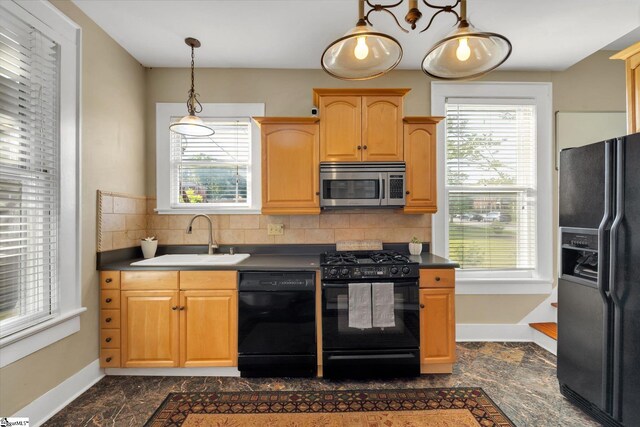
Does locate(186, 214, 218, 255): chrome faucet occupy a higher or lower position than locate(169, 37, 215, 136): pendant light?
lower

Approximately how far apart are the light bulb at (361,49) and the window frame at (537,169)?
1903 mm

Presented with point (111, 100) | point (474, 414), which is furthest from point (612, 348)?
point (111, 100)

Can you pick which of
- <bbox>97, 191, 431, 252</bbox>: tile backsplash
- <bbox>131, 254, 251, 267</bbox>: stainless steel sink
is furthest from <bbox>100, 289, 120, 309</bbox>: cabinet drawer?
<bbox>97, 191, 431, 252</bbox>: tile backsplash

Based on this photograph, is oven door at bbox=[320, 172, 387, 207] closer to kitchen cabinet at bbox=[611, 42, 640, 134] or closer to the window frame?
the window frame

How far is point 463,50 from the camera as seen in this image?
133cm

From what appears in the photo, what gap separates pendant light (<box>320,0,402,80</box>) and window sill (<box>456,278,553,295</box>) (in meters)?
2.39

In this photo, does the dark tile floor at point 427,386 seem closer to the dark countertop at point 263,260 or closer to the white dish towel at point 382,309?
the white dish towel at point 382,309

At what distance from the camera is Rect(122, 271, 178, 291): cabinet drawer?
229 cm

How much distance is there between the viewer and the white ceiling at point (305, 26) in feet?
6.85

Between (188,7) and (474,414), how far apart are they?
11.3ft

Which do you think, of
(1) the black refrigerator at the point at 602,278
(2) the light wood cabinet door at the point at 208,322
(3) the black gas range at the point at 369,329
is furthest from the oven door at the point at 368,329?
(1) the black refrigerator at the point at 602,278

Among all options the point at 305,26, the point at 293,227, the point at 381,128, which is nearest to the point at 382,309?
the point at 293,227

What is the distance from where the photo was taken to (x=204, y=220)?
2.94 metres

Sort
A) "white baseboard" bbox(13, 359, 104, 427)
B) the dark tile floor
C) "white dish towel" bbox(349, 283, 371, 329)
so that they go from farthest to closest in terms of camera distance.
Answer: "white dish towel" bbox(349, 283, 371, 329)
the dark tile floor
"white baseboard" bbox(13, 359, 104, 427)
